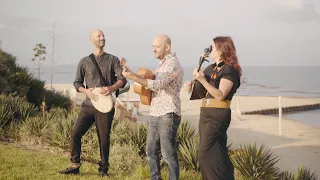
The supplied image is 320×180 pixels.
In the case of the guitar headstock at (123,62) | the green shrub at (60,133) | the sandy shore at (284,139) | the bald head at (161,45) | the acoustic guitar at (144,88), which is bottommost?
the sandy shore at (284,139)

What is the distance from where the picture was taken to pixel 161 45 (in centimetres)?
460

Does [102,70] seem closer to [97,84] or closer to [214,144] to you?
[97,84]

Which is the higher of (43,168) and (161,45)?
(161,45)

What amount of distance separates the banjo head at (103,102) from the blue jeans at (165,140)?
800mm

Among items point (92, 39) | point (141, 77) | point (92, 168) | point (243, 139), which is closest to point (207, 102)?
point (141, 77)

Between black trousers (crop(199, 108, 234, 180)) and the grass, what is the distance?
72.0 inches

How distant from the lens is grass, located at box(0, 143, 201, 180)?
5.72 m

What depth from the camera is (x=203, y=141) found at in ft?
13.1

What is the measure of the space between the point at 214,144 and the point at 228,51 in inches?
35.1

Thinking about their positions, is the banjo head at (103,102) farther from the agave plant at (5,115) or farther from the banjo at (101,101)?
the agave plant at (5,115)

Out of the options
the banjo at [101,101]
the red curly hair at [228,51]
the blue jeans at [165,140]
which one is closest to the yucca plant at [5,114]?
the banjo at [101,101]

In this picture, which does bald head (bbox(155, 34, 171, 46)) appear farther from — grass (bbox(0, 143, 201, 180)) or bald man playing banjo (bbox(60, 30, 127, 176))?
grass (bbox(0, 143, 201, 180))

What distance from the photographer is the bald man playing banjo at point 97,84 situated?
5.36 metres

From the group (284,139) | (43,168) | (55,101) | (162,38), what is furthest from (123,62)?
(284,139)
